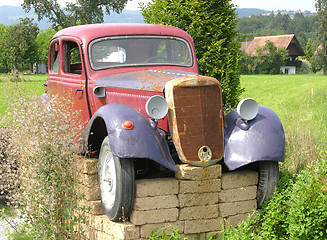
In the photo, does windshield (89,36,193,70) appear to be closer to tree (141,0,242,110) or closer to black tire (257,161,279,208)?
tree (141,0,242,110)

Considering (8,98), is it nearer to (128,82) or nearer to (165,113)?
(128,82)

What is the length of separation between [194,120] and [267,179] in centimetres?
103

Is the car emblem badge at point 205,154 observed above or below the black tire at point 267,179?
above

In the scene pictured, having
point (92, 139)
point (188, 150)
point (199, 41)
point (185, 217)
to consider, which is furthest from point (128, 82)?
point (199, 41)

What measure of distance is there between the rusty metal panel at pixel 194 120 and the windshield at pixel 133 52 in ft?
5.13

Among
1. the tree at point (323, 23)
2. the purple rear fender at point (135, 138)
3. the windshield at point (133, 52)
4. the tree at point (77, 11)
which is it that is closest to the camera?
the purple rear fender at point (135, 138)

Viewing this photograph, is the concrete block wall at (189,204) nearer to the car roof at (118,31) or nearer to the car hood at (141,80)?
the car hood at (141,80)

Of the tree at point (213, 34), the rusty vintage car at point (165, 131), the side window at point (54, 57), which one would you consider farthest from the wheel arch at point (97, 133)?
the tree at point (213, 34)

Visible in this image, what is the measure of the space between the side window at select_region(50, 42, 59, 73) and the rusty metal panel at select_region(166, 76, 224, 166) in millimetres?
2975

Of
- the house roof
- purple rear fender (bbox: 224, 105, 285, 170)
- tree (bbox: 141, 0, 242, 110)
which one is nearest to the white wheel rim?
purple rear fender (bbox: 224, 105, 285, 170)

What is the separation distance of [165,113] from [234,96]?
3.99m

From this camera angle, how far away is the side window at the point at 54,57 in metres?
7.17

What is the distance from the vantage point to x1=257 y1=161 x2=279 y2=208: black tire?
4945mm

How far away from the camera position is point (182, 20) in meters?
8.31
